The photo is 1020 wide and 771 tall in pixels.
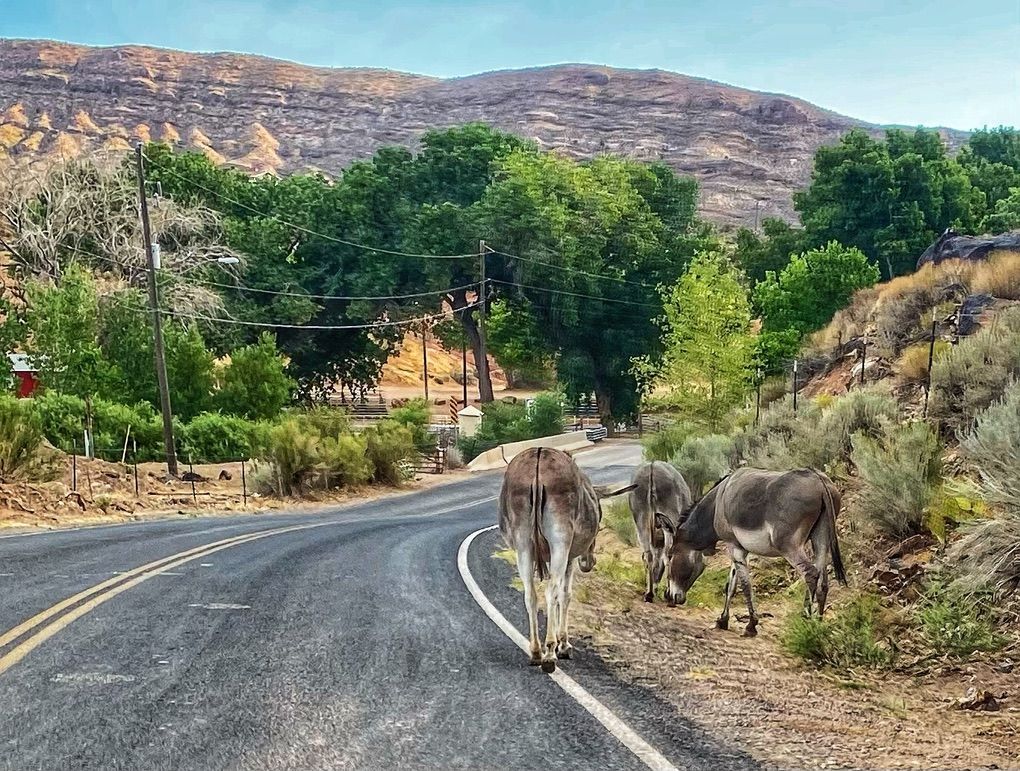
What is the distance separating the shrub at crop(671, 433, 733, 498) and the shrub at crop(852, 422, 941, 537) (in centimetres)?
630

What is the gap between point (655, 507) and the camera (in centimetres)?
1211

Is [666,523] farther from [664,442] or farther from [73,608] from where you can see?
[664,442]

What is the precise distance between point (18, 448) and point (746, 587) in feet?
64.9

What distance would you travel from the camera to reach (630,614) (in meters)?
9.98

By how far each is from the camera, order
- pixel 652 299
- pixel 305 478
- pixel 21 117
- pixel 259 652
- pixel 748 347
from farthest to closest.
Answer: pixel 21 117
pixel 652 299
pixel 748 347
pixel 305 478
pixel 259 652

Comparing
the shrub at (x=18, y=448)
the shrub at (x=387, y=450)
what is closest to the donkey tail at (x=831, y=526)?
the shrub at (x=18, y=448)

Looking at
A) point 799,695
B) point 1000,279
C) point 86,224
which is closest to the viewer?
point 799,695

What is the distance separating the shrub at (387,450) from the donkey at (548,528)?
1168 inches

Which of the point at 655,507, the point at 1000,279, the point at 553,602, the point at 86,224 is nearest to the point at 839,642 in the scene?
the point at 553,602

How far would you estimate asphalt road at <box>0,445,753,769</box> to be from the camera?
17.5 ft

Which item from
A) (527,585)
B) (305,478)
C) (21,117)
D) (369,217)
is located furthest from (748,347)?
(21,117)

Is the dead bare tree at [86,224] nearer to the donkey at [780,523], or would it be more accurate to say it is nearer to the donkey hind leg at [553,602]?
the donkey at [780,523]

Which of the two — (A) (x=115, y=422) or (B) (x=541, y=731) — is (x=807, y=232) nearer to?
(A) (x=115, y=422)

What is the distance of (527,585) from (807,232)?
2695 inches
